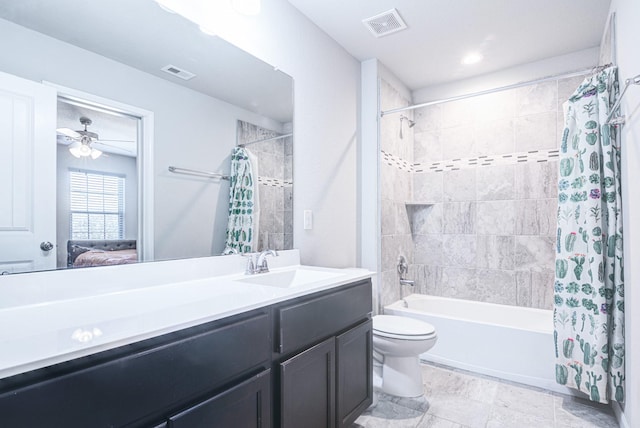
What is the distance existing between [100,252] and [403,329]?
1.71m

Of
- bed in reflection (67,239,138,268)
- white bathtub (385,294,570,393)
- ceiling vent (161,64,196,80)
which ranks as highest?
ceiling vent (161,64,196,80)

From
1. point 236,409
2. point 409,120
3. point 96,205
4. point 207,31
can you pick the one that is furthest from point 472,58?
point 236,409

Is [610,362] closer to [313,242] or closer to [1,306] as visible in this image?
[313,242]

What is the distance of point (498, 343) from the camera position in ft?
7.95

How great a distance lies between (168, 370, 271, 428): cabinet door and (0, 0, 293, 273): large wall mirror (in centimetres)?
65

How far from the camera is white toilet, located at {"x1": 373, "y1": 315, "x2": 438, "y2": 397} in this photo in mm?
2094

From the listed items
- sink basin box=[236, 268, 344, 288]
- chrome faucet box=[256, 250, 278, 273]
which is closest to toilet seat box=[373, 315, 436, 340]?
sink basin box=[236, 268, 344, 288]

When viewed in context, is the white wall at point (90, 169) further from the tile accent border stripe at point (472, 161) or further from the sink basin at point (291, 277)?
the tile accent border stripe at point (472, 161)

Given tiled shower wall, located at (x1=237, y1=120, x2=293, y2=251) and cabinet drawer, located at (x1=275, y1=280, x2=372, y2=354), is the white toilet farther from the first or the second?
tiled shower wall, located at (x1=237, y1=120, x2=293, y2=251)

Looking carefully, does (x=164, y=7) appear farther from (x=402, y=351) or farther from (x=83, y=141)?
(x=402, y=351)

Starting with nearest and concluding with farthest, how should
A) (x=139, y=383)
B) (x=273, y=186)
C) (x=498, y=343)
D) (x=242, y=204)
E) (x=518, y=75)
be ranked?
1. (x=139, y=383)
2. (x=242, y=204)
3. (x=273, y=186)
4. (x=498, y=343)
5. (x=518, y=75)

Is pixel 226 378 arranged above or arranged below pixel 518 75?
below

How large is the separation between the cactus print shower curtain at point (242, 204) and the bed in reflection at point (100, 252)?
0.46 meters

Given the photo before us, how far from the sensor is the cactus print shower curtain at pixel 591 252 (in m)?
1.88
